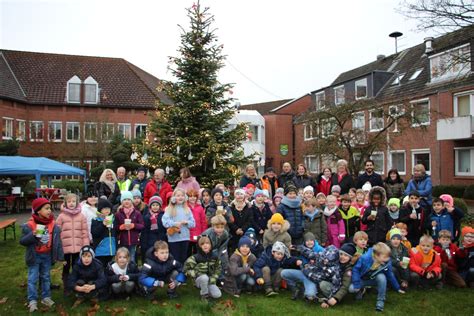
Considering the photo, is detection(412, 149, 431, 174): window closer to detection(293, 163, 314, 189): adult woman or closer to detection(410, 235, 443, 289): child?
detection(293, 163, 314, 189): adult woman

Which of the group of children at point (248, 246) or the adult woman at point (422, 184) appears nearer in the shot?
the group of children at point (248, 246)

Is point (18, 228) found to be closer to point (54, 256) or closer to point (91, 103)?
point (54, 256)

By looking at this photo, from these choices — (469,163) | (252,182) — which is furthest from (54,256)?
(469,163)

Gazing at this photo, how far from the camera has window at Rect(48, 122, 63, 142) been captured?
122 feet

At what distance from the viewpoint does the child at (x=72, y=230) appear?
273 inches

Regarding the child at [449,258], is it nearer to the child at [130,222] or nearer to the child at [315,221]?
the child at [315,221]

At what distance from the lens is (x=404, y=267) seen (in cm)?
717

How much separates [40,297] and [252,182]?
Result: 205 inches

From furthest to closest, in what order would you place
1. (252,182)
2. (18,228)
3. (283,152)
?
(283,152)
(18,228)
(252,182)

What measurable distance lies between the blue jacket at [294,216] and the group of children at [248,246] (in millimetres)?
20

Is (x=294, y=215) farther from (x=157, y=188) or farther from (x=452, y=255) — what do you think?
(x=157, y=188)

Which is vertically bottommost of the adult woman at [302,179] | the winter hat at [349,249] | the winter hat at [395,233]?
the winter hat at [349,249]

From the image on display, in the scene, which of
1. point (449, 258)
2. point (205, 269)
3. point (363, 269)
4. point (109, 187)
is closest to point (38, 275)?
point (205, 269)

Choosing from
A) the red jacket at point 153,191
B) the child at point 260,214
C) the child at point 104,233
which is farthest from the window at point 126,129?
the child at point 104,233
